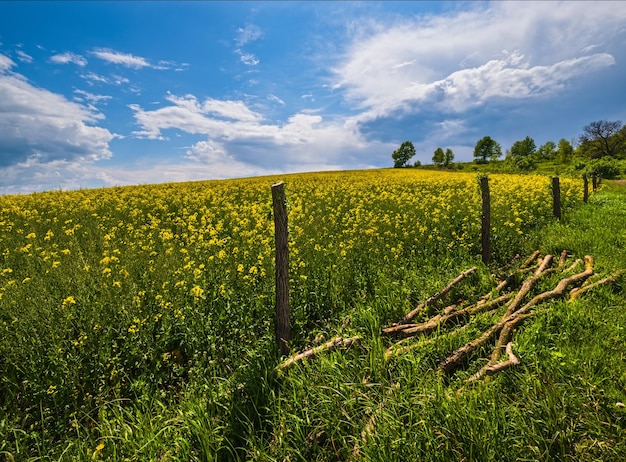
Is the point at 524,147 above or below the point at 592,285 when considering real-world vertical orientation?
above

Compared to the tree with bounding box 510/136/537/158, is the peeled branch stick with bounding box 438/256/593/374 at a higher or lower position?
lower

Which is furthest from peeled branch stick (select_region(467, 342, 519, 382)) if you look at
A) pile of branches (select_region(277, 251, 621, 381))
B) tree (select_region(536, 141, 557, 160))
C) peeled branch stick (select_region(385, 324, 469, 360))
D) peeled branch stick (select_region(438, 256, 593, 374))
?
tree (select_region(536, 141, 557, 160))

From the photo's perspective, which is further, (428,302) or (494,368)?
(428,302)

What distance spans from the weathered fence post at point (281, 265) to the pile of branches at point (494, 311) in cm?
38

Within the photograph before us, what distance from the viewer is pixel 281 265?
5.01m

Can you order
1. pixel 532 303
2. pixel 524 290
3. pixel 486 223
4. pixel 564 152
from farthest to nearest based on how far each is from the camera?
pixel 564 152 < pixel 486 223 < pixel 524 290 < pixel 532 303

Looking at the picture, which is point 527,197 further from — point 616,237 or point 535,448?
point 535,448

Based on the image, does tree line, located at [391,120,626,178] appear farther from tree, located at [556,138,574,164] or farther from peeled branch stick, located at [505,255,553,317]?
peeled branch stick, located at [505,255,553,317]

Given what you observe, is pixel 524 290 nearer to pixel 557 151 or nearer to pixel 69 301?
pixel 69 301

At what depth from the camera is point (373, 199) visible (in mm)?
17172

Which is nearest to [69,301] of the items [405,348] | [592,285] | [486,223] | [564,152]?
[405,348]

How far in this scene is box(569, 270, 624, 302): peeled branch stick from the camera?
580 centimetres

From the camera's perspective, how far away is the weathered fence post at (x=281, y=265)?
4.93m

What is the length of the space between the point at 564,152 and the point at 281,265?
91086mm
